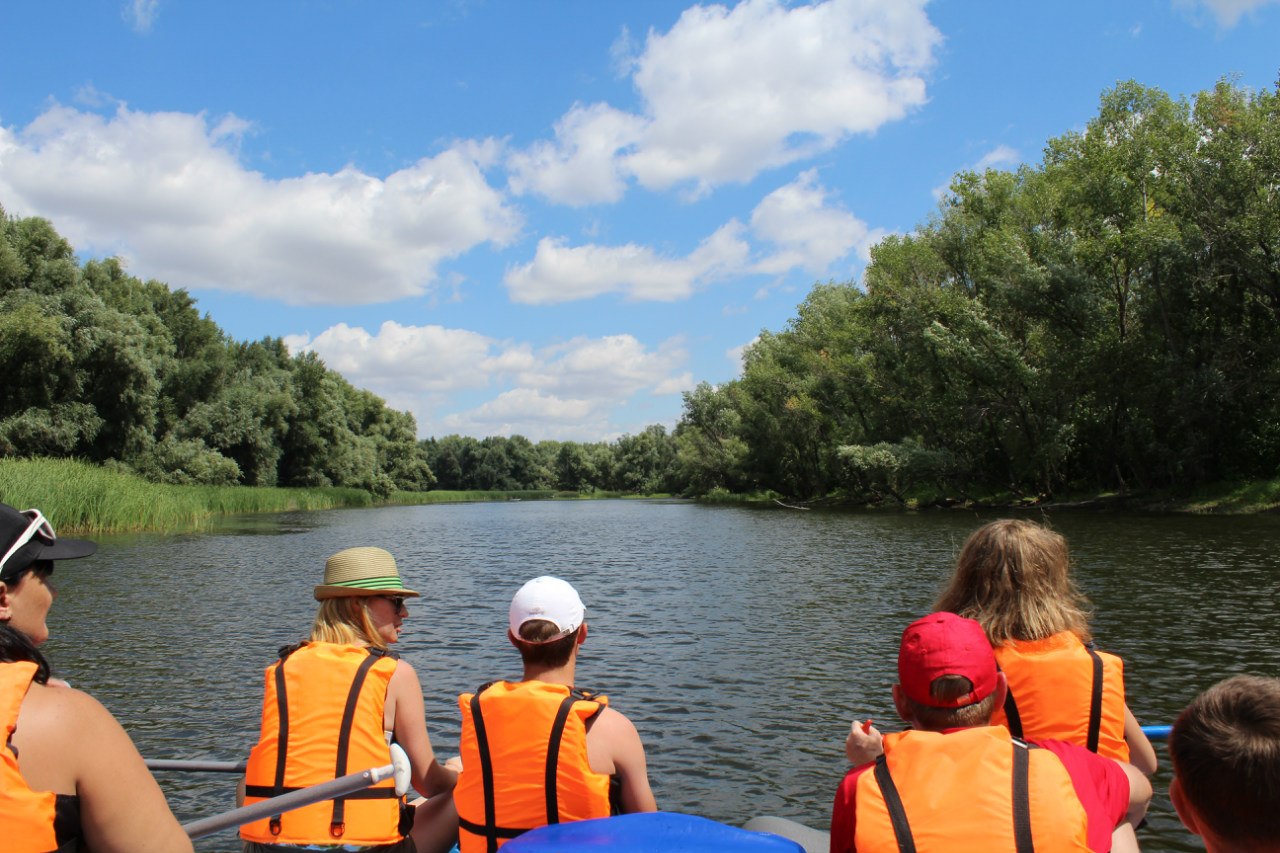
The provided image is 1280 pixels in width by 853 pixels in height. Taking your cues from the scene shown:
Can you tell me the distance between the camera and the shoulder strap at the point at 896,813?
2.38m

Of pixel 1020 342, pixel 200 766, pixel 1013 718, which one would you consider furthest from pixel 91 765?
pixel 1020 342

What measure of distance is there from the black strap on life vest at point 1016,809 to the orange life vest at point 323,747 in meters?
1.98

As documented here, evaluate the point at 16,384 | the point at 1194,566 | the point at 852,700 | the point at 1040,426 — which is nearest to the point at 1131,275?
the point at 1040,426

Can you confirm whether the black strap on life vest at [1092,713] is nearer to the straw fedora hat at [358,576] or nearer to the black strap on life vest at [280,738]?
the straw fedora hat at [358,576]

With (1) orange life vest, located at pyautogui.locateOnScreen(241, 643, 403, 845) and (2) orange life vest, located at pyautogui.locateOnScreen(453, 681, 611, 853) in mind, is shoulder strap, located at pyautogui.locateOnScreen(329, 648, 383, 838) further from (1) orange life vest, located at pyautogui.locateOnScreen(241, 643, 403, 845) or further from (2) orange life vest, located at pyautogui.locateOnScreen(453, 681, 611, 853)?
(2) orange life vest, located at pyautogui.locateOnScreen(453, 681, 611, 853)

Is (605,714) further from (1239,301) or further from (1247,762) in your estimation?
(1239,301)

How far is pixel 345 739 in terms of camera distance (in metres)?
3.59

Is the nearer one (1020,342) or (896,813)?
(896,813)

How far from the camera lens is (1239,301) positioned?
31.9m

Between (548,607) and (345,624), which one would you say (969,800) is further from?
(345,624)

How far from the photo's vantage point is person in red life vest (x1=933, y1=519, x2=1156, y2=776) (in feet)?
11.5

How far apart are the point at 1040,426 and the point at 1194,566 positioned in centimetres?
2319

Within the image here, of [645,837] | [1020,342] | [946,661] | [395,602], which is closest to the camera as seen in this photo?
[946,661]

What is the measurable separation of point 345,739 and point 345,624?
0.46m
